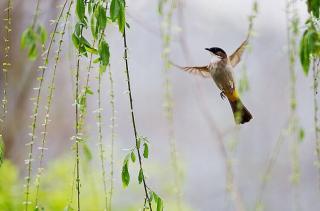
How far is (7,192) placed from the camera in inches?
72.8

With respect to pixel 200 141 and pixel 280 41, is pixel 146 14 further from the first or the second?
pixel 200 141

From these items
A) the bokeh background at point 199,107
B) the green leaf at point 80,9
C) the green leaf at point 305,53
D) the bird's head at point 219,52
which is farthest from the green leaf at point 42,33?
the bokeh background at point 199,107

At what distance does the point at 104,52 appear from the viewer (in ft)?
2.50

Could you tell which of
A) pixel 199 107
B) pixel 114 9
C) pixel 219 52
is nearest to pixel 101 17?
pixel 114 9

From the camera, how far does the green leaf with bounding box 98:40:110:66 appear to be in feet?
2.49

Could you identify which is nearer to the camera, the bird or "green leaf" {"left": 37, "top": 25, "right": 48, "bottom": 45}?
the bird

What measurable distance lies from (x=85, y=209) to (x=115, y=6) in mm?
1354

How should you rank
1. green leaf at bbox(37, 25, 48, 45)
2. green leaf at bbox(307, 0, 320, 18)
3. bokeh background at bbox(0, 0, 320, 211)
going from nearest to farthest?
1. green leaf at bbox(307, 0, 320, 18)
2. green leaf at bbox(37, 25, 48, 45)
3. bokeh background at bbox(0, 0, 320, 211)

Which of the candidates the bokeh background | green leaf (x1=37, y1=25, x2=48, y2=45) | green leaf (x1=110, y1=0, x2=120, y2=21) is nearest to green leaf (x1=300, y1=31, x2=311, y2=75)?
green leaf (x1=110, y1=0, x2=120, y2=21)

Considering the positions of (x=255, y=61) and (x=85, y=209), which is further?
(x=255, y=61)

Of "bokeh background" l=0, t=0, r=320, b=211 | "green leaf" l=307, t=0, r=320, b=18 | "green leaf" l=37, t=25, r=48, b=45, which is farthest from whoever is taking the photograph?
"bokeh background" l=0, t=0, r=320, b=211

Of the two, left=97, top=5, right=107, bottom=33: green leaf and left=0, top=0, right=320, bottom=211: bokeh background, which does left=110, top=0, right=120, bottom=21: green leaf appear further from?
left=0, top=0, right=320, bottom=211: bokeh background

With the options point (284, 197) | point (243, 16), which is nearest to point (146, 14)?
point (243, 16)

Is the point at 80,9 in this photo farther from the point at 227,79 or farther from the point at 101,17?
the point at 227,79
